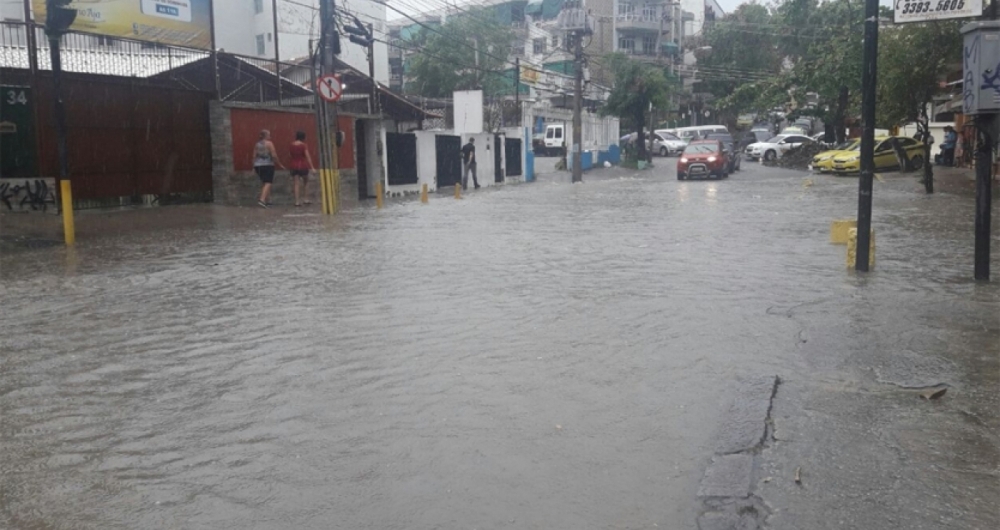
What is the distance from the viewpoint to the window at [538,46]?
6794cm

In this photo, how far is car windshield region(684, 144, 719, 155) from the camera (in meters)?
36.1

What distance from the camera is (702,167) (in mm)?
35438

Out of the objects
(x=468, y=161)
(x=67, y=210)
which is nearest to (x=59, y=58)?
(x=67, y=210)

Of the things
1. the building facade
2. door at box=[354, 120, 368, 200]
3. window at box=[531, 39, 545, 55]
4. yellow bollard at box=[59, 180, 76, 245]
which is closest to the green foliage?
door at box=[354, 120, 368, 200]

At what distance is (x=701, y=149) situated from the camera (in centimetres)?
3631

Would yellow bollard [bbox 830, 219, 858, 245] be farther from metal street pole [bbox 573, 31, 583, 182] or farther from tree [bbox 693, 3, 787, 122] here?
tree [bbox 693, 3, 787, 122]

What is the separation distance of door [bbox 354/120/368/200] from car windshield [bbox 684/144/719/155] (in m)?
14.8

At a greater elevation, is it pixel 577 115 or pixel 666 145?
pixel 577 115

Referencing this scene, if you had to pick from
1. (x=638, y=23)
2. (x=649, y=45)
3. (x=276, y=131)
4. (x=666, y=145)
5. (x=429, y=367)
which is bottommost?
(x=429, y=367)

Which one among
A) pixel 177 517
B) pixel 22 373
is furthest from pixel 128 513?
pixel 22 373

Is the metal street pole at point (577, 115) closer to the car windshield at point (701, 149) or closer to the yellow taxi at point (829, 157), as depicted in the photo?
the car windshield at point (701, 149)

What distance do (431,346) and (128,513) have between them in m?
3.23

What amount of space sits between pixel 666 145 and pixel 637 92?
31.1 feet

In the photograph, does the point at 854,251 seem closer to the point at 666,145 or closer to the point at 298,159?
the point at 298,159
